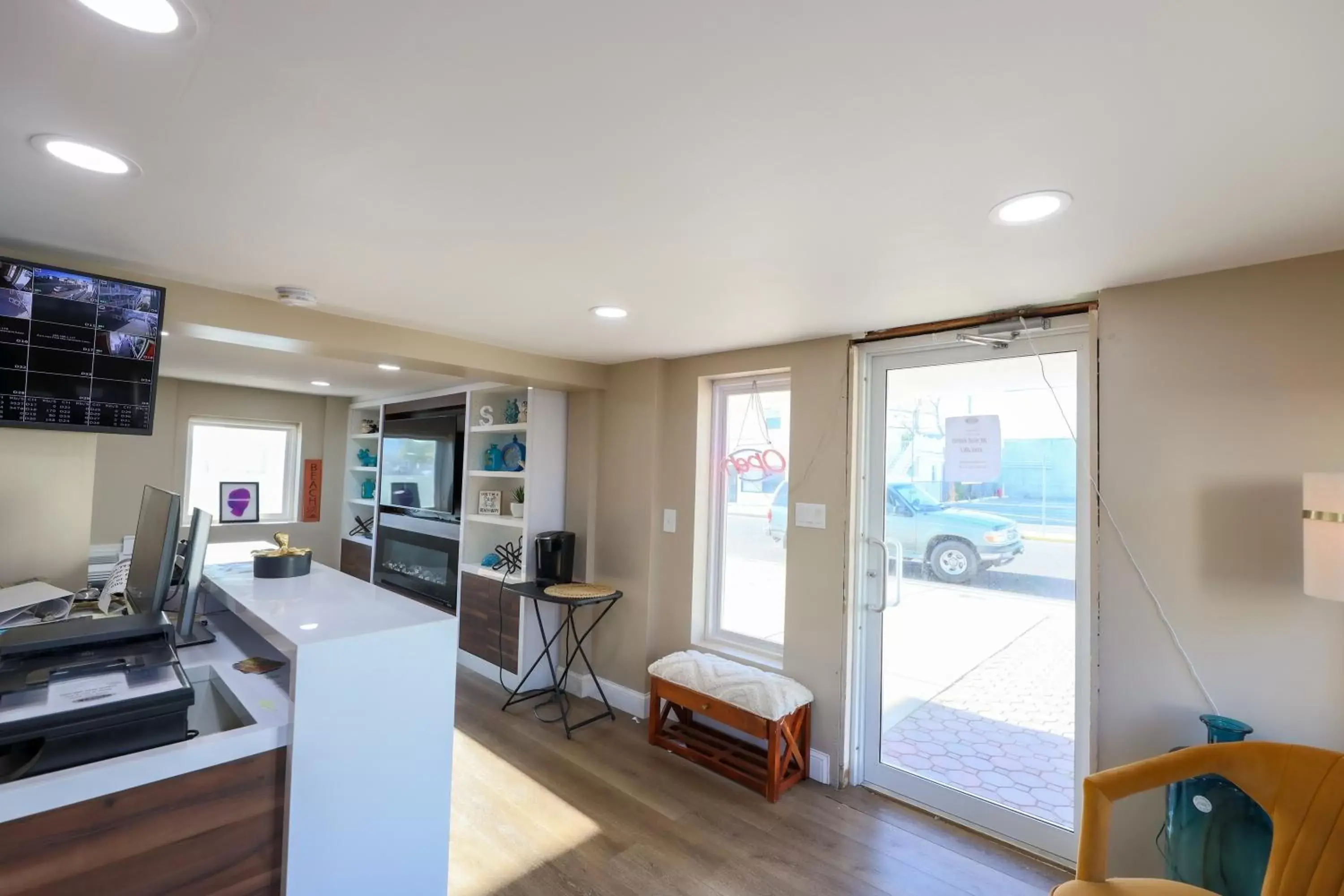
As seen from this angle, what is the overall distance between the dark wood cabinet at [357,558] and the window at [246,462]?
2.06 feet

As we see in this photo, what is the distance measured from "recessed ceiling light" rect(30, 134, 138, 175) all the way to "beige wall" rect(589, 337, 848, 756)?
253 centimetres

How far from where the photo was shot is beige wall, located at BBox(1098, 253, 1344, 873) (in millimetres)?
1754

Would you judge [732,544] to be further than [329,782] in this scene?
Yes

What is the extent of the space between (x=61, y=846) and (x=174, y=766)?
19 centimetres

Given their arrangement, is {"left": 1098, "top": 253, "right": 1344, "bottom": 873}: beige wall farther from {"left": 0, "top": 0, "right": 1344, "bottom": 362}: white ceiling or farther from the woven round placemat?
the woven round placemat

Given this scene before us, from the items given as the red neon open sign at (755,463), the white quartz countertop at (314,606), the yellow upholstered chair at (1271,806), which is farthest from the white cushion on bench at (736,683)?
the white quartz countertop at (314,606)

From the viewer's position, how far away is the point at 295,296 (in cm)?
232

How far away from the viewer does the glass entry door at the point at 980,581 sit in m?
2.37

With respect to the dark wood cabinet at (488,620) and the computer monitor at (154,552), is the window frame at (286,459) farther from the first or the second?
the computer monitor at (154,552)

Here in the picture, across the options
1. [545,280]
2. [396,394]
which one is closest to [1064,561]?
[545,280]

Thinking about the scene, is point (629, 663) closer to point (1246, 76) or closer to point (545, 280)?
point (545, 280)

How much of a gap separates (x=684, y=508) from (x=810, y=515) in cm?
80

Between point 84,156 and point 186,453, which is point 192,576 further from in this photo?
point 186,453

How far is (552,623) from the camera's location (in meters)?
4.01
